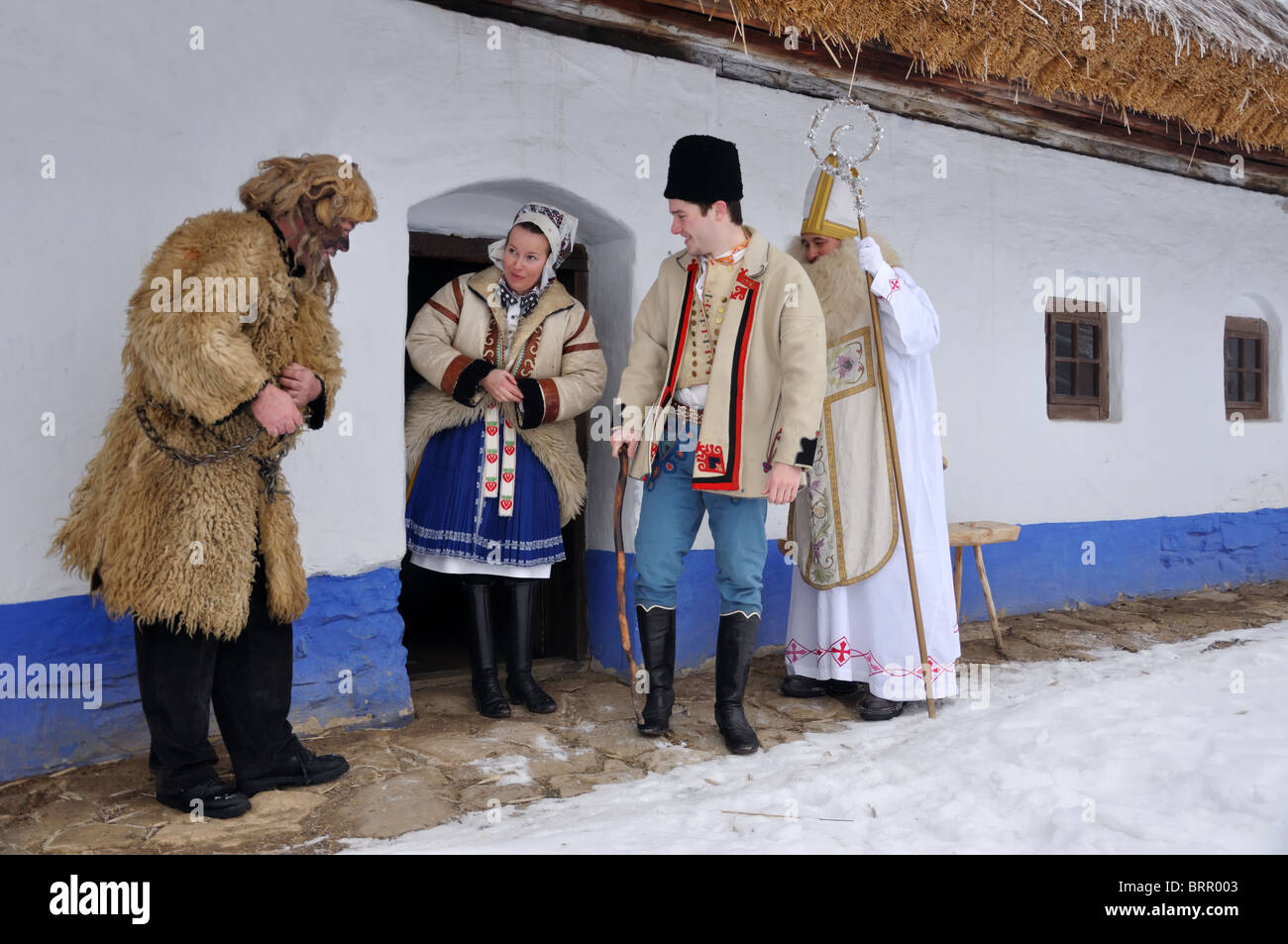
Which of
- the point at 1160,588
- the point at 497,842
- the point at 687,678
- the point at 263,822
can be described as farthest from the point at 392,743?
the point at 1160,588

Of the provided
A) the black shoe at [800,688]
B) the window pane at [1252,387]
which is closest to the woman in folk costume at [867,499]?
the black shoe at [800,688]

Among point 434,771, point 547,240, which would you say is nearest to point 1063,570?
point 547,240

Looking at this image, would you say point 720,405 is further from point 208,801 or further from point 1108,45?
point 1108,45

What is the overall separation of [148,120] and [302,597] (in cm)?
151

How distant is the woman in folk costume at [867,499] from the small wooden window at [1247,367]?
13.3ft

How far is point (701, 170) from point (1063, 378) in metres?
3.51

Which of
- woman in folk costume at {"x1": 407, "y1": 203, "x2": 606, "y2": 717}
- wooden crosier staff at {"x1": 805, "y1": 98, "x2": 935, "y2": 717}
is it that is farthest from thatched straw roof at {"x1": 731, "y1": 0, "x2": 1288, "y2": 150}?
woman in folk costume at {"x1": 407, "y1": 203, "x2": 606, "y2": 717}

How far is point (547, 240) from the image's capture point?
3490 millimetres

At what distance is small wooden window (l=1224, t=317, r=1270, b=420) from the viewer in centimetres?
655

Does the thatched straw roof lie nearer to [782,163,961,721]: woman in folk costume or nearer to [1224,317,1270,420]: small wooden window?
[782,163,961,721]: woman in folk costume

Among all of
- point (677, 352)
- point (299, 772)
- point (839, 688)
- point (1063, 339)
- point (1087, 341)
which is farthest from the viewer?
point (1087, 341)

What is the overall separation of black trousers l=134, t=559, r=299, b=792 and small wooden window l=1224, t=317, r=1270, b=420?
620 centimetres

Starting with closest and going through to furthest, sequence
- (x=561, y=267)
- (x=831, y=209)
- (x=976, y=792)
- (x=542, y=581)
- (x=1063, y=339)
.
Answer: (x=976, y=792)
(x=831, y=209)
(x=561, y=267)
(x=542, y=581)
(x=1063, y=339)

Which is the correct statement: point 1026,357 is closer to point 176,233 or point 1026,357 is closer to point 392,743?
point 392,743
